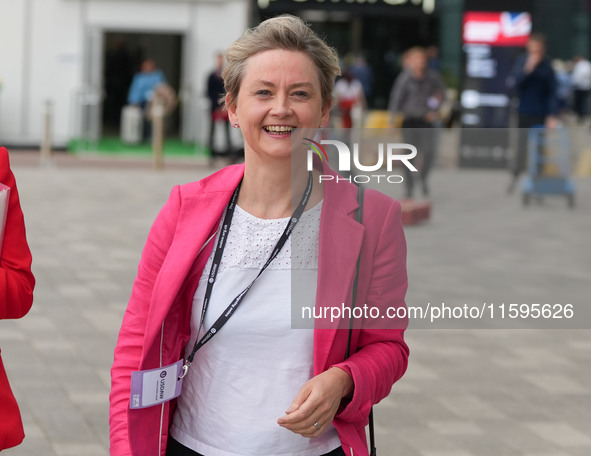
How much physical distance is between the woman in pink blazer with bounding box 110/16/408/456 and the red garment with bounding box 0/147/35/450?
0.78 ft

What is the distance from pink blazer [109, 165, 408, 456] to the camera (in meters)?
2.30

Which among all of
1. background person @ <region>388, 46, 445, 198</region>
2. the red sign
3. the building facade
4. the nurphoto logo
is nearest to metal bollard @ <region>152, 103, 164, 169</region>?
the building facade

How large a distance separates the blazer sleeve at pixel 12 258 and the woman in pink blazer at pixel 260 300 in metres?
0.24

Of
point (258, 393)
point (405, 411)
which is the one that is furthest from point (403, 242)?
point (405, 411)

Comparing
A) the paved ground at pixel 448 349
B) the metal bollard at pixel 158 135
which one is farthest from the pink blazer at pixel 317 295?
the metal bollard at pixel 158 135

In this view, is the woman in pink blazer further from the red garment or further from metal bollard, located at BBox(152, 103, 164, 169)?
metal bollard, located at BBox(152, 103, 164, 169)

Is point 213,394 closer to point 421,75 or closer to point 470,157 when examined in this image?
point 470,157

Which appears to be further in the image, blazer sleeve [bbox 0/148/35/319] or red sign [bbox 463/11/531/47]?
red sign [bbox 463/11/531/47]

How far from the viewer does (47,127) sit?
1816cm

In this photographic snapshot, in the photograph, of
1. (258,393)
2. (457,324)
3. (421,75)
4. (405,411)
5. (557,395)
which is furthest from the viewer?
(421,75)

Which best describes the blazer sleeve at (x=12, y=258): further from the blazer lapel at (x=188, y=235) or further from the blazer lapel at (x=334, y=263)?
the blazer lapel at (x=334, y=263)

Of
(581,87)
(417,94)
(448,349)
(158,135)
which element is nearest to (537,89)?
(417,94)

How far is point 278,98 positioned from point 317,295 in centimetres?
42

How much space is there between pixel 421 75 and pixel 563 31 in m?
20.2
